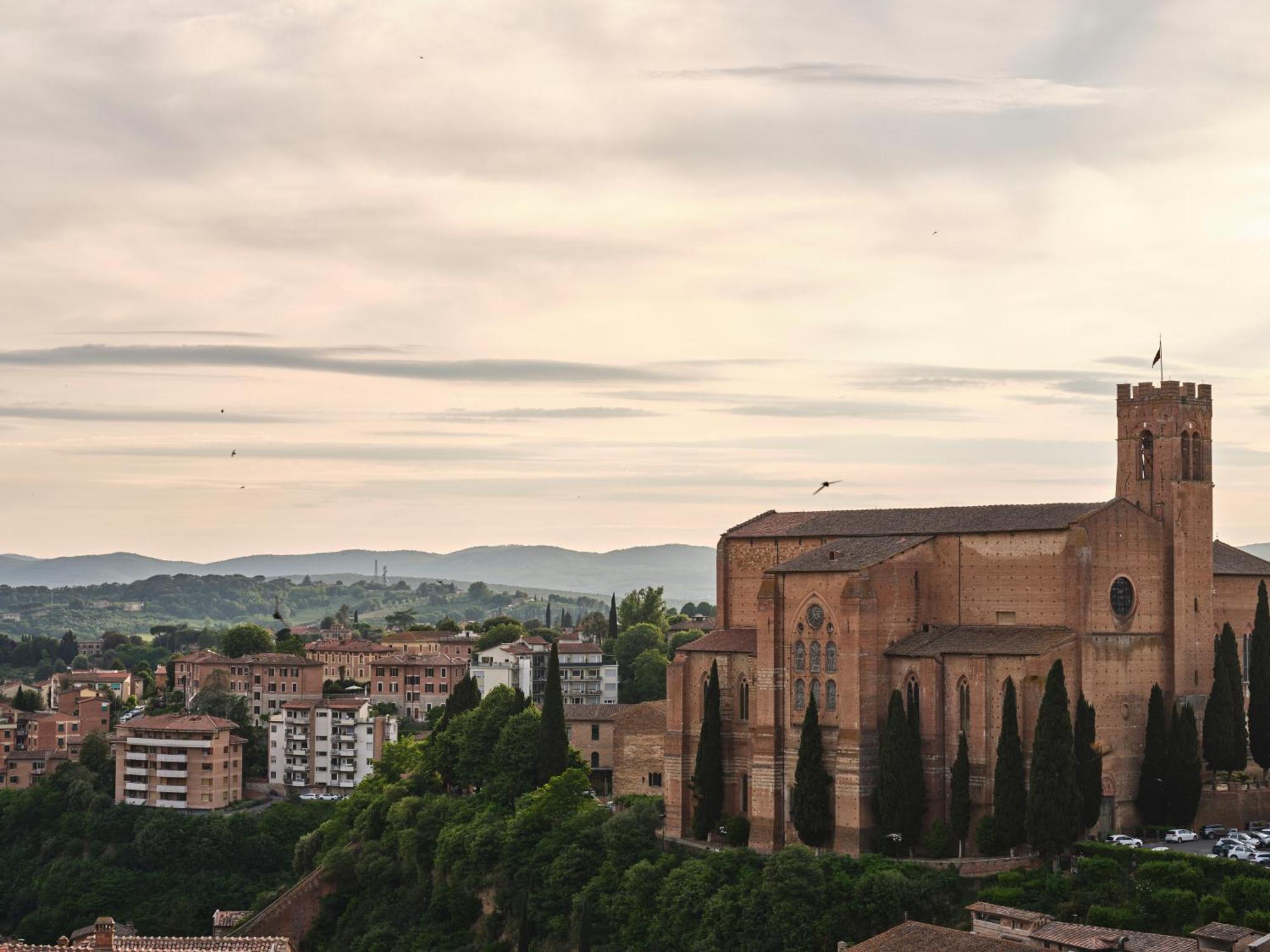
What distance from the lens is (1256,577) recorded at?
208ft

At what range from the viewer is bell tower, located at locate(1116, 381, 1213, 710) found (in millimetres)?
58594

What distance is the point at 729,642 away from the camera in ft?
213

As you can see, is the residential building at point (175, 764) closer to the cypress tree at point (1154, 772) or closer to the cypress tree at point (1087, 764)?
the cypress tree at point (1087, 764)

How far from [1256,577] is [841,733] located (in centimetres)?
1727

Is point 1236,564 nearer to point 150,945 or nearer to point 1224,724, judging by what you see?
point 1224,724

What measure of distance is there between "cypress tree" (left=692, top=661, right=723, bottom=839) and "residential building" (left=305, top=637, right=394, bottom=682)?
6833 centimetres

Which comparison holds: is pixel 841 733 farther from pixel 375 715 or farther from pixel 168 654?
pixel 168 654

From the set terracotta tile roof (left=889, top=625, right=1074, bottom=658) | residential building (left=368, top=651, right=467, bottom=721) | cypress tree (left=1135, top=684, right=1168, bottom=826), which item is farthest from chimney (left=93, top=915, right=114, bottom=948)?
residential building (left=368, top=651, right=467, bottom=721)

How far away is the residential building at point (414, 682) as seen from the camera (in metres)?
118

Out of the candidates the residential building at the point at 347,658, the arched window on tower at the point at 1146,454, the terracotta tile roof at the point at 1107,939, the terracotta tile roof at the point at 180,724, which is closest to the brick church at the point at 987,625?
the arched window on tower at the point at 1146,454

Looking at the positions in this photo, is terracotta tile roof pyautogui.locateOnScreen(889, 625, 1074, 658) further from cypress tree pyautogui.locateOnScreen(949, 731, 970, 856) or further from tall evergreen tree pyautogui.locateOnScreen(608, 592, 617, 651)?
tall evergreen tree pyautogui.locateOnScreen(608, 592, 617, 651)

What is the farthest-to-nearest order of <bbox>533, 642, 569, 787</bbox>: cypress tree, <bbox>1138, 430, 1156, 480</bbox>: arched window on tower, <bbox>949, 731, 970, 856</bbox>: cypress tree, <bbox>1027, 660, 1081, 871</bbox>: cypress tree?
<bbox>533, 642, 569, 787</bbox>: cypress tree, <bbox>1138, 430, 1156, 480</bbox>: arched window on tower, <bbox>949, 731, 970, 856</bbox>: cypress tree, <bbox>1027, 660, 1081, 871</bbox>: cypress tree

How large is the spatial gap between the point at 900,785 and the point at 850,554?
8951 millimetres

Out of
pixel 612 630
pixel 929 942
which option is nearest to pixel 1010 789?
pixel 929 942
